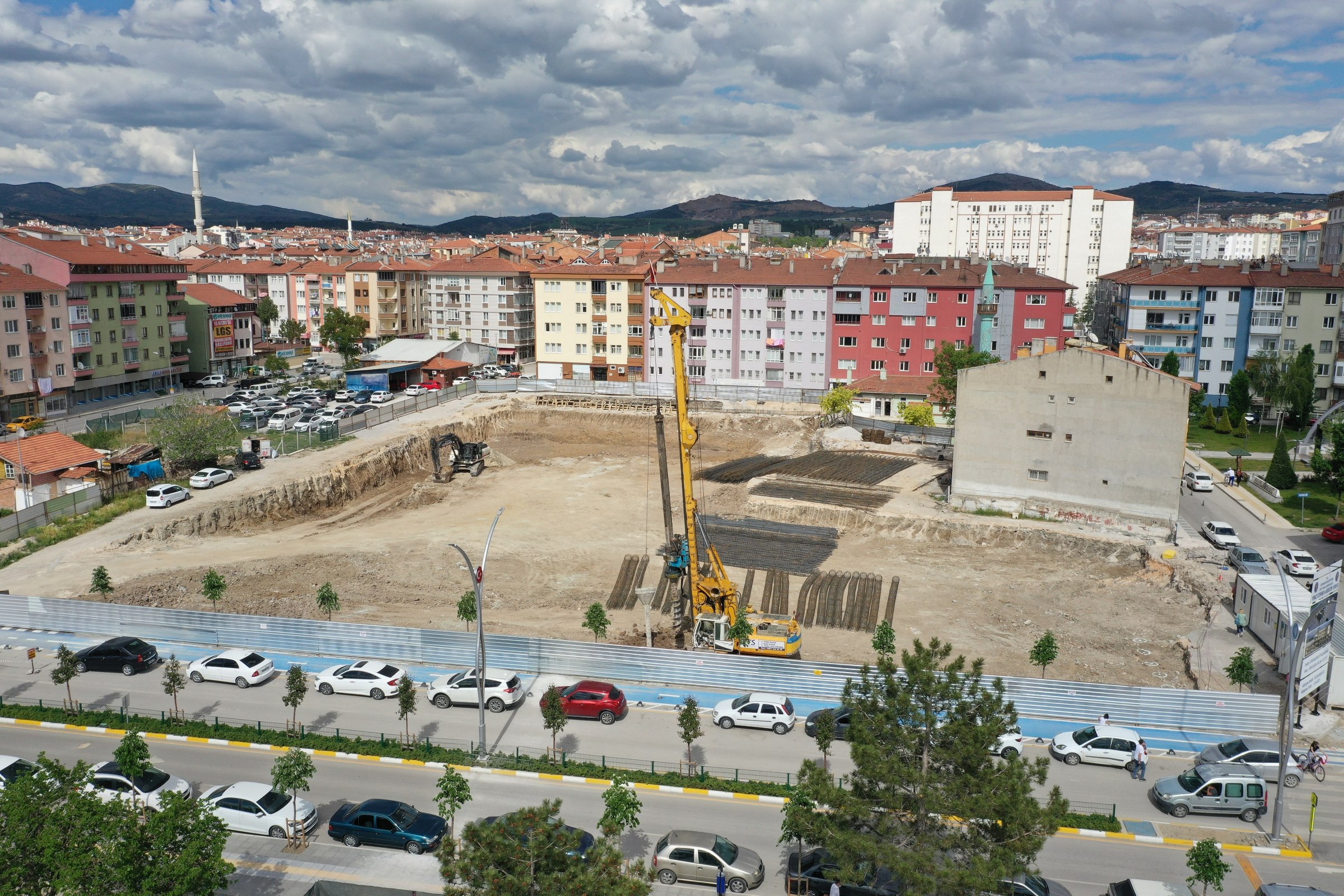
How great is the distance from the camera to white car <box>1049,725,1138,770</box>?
2516 centimetres

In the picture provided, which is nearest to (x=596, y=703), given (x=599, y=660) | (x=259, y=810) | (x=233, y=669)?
(x=599, y=660)

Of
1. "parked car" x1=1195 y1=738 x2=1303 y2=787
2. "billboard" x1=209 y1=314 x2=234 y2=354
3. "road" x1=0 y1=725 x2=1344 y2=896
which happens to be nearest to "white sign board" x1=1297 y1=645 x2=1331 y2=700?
"parked car" x1=1195 y1=738 x2=1303 y2=787

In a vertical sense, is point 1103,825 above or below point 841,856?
below

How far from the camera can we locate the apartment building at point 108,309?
70875 mm

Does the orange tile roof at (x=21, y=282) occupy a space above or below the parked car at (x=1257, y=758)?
above

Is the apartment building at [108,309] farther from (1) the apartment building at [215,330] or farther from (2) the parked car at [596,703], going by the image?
(2) the parked car at [596,703]

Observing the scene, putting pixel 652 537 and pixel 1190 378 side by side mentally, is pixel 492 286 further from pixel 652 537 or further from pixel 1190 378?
pixel 1190 378

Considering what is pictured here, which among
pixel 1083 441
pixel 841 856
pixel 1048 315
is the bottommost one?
pixel 841 856

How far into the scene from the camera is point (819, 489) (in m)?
53.9

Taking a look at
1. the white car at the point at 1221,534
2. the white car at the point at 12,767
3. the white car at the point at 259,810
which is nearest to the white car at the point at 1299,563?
the white car at the point at 1221,534

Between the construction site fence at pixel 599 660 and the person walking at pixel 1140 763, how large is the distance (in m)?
2.37

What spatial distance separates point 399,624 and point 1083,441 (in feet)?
109

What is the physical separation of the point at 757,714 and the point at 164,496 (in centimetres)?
3567

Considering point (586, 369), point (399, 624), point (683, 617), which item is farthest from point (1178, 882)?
point (586, 369)
